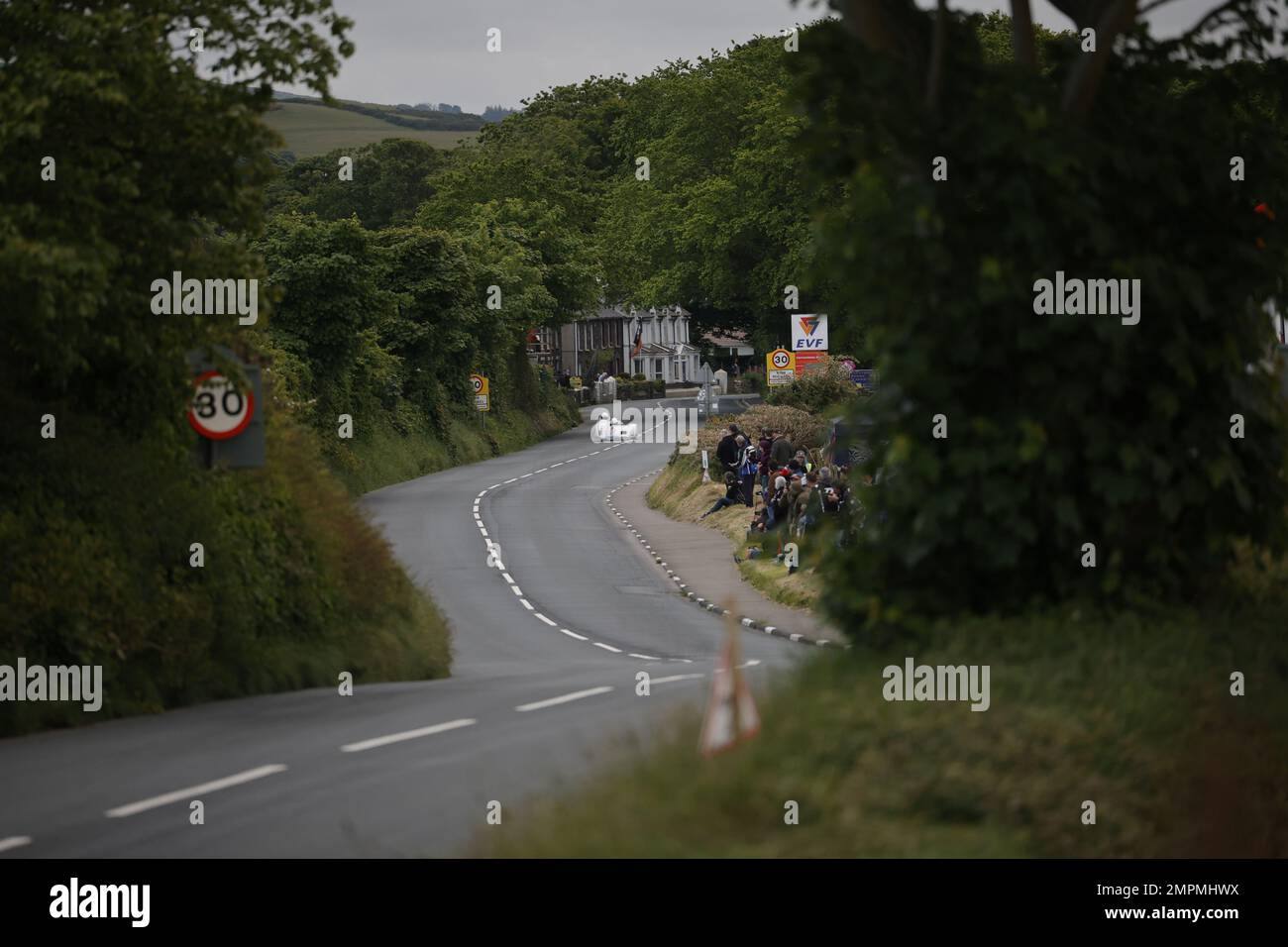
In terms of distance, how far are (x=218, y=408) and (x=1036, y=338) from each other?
12044mm

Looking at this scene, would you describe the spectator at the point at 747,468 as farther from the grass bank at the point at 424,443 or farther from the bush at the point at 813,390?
the grass bank at the point at 424,443

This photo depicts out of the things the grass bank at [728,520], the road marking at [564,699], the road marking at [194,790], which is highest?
the road marking at [194,790]

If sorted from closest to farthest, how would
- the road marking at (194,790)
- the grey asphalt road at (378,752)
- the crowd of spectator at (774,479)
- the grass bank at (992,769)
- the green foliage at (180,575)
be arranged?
the grass bank at (992,769), the grey asphalt road at (378,752), the road marking at (194,790), the green foliage at (180,575), the crowd of spectator at (774,479)

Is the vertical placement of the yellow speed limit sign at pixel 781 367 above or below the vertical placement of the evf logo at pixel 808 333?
below

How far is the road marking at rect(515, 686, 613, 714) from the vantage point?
1772 centimetres

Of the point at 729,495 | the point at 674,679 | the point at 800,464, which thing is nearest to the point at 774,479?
the point at 800,464

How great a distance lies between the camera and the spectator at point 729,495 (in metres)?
47.2

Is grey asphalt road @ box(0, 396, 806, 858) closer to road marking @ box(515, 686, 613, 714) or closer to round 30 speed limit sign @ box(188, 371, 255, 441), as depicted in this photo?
road marking @ box(515, 686, 613, 714)

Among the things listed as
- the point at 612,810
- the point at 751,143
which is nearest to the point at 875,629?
the point at 612,810

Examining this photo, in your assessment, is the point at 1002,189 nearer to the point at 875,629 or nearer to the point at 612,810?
the point at 875,629

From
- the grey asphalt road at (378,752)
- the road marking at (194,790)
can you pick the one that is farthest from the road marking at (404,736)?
the road marking at (194,790)

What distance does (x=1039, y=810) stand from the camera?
8273 millimetres

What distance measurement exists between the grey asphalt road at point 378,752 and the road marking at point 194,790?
0.07 ft

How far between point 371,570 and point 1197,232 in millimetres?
14286
